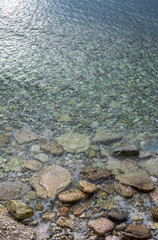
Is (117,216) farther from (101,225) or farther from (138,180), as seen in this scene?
(138,180)

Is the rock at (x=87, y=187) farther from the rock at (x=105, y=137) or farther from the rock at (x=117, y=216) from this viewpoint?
the rock at (x=105, y=137)

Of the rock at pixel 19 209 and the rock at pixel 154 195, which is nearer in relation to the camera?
the rock at pixel 19 209

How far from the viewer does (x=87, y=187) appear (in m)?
3.90

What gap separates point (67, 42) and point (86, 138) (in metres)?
4.76

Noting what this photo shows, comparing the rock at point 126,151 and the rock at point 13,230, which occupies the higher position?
the rock at point 126,151

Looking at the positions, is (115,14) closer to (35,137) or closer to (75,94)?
(75,94)

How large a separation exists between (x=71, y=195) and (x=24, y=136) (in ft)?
5.20

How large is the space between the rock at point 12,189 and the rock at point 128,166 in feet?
4.64

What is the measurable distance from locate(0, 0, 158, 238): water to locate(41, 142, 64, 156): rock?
11.7 inches

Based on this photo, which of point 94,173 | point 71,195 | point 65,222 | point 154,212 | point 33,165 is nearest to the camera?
point 65,222

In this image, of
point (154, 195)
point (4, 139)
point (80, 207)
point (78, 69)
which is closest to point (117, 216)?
point (80, 207)

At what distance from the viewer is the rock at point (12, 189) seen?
378 centimetres

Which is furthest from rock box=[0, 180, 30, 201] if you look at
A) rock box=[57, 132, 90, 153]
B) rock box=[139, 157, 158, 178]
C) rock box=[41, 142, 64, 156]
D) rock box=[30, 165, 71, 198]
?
rock box=[139, 157, 158, 178]

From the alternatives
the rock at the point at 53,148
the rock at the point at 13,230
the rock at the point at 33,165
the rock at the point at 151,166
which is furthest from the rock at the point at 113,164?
the rock at the point at 13,230
